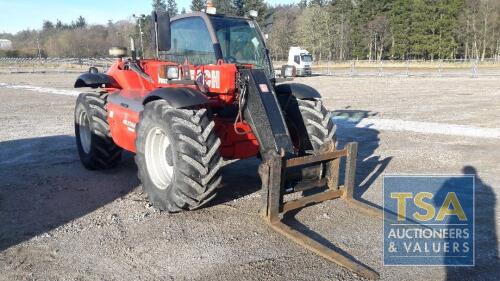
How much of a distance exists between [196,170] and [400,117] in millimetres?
9409

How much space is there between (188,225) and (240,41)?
2.63 metres

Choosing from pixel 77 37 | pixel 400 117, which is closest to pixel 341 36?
pixel 77 37

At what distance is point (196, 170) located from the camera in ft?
14.6

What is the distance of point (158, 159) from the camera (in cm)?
540

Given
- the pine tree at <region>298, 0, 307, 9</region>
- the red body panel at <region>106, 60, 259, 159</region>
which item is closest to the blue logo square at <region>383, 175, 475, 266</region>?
the red body panel at <region>106, 60, 259, 159</region>

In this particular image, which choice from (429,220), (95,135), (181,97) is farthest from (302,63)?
(181,97)

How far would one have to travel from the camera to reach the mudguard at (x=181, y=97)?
184 inches

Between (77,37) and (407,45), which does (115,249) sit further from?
(77,37)

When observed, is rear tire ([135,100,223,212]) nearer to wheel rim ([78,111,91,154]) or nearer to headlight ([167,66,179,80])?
headlight ([167,66,179,80])

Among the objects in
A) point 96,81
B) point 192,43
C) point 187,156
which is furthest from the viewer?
point 96,81

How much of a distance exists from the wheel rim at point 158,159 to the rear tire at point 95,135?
1.84 metres

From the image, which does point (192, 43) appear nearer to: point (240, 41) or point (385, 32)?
point (240, 41)

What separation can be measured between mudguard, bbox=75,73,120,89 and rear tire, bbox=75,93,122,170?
192 mm

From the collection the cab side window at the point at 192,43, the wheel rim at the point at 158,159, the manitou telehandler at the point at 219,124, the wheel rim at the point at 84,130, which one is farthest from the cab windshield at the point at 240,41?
the wheel rim at the point at 84,130
